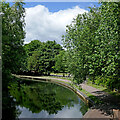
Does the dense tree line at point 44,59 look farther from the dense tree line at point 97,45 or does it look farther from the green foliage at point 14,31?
the green foliage at point 14,31

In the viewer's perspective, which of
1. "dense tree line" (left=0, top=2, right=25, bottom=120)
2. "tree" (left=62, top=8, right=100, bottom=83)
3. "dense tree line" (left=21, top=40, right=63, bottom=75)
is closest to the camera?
"dense tree line" (left=0, top=2, right=25, bottom=120)

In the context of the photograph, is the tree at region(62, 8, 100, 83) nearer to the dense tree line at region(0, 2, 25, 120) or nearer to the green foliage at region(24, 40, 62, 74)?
the dense tree line at region(0, 2, 25, 120)

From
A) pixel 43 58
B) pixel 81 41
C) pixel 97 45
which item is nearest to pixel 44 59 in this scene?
pixel 43 58

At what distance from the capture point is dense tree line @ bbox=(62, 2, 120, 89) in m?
11.4

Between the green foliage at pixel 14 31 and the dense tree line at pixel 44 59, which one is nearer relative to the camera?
the green foliage at pixel 14 31

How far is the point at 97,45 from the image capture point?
13.6 metres

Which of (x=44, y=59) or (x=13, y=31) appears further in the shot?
(x=44, y=59)

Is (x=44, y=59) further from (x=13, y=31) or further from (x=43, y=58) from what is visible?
(x=13, y=31)

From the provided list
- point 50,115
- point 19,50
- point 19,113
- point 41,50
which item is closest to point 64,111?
point 50,115

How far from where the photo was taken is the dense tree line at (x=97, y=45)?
37.3 feet

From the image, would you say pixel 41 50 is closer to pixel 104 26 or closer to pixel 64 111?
pixel 64 111

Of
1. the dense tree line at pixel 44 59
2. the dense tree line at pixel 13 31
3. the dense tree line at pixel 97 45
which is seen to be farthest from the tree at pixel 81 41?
the dense tree line at pixel 44 59

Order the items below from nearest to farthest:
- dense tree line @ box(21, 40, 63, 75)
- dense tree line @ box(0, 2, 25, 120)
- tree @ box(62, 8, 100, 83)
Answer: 1. dense tree line @ box(0, 2, 25, 120)
2. tree @ box(62, 8, 100, 83)
3. dense tree line @ box(21, 40, 63, 75)

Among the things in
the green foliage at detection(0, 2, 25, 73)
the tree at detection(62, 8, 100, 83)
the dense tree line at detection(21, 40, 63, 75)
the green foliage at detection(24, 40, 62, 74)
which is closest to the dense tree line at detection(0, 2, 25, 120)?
the green foliage at detection(0, 2, 25, 73)
